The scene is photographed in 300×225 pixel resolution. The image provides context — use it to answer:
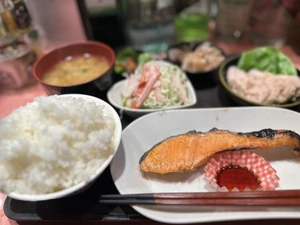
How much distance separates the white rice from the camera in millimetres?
838

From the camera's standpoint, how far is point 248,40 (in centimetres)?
194

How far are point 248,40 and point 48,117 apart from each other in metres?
1.56

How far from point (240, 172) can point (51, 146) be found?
2.35ft

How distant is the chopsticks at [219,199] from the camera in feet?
2.93

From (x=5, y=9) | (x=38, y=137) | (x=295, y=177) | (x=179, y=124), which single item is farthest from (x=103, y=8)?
(x=295, y=177)

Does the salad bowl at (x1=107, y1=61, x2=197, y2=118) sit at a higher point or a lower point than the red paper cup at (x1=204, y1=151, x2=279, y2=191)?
higher

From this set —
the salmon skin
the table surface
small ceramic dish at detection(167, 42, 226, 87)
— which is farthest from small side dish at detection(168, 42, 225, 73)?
the salmon skin

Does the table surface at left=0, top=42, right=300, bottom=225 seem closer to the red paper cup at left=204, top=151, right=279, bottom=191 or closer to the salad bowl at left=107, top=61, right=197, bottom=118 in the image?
the salad bowl at left=107, top=61, right=197, bottom=118

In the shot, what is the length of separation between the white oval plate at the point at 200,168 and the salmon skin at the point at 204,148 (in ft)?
0.20

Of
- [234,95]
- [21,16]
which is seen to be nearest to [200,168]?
[234,95]

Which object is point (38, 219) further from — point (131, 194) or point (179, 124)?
point (179, 124)

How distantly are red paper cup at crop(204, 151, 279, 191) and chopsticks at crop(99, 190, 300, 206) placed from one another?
9cm

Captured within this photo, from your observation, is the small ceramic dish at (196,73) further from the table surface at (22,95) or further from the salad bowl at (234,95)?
the table surface at (22,95)

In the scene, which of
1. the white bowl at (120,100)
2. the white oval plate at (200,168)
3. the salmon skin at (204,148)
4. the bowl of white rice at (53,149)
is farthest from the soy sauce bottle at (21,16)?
the salmon skin at (204,148)
